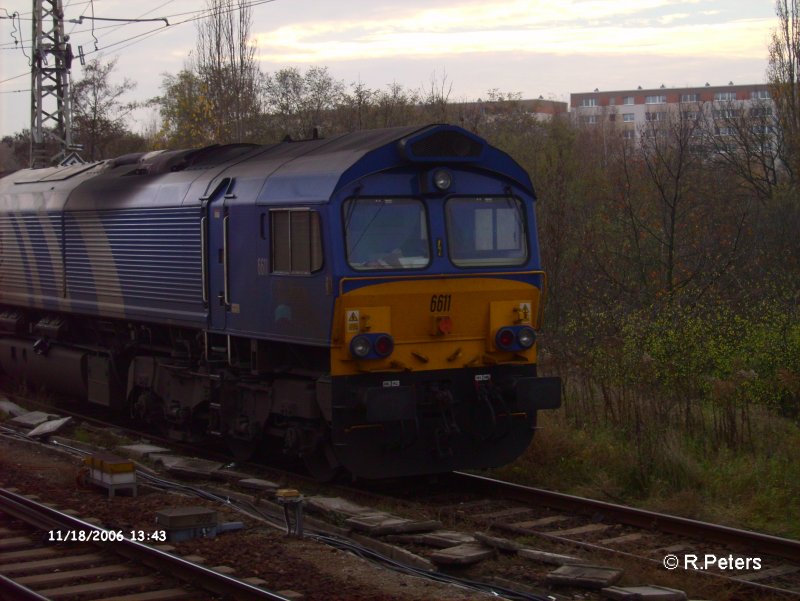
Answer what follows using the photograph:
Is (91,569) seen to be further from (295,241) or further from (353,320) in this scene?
(295,241)

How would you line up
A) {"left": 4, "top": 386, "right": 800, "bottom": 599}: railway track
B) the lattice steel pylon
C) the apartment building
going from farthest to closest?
the apartment building < the lattice steel pylon < {"left": 4, "top": 386, "right": 800, "bottom": 599}: railway track

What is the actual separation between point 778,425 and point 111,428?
8726 millimetres

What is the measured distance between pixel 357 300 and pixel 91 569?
3.24 meters

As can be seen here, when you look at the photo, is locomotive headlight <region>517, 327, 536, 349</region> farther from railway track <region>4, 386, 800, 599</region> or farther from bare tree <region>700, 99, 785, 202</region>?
bare tree <region>700, 99, 785, 202</region>

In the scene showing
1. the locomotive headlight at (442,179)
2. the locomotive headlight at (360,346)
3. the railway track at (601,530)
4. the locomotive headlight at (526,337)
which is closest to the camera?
the railway track at (601,530)

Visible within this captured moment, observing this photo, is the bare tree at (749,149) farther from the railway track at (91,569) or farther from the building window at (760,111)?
the railway track at (91,569)

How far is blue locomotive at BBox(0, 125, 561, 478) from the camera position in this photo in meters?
9.30

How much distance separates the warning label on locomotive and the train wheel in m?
1.35

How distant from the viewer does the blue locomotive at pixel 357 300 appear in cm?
930

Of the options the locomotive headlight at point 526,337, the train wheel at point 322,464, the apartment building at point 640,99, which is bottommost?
the train wheel at point 322,464

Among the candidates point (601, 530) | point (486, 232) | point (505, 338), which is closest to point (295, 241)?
point (486, 232)

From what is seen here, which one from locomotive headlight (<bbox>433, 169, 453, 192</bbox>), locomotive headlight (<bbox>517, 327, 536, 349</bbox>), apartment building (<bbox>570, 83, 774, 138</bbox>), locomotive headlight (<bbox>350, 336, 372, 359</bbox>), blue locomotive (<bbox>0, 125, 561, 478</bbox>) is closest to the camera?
locomotive headlight (<bbox>350, 336, 372, 359</bbox>)

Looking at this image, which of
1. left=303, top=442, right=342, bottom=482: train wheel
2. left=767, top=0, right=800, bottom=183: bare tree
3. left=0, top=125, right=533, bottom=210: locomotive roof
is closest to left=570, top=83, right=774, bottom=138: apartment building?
left=767, top=0, right=800, bottom=183: bare tree

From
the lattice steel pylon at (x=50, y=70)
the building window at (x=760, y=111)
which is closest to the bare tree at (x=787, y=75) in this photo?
the building window at (x=760, y=111)
